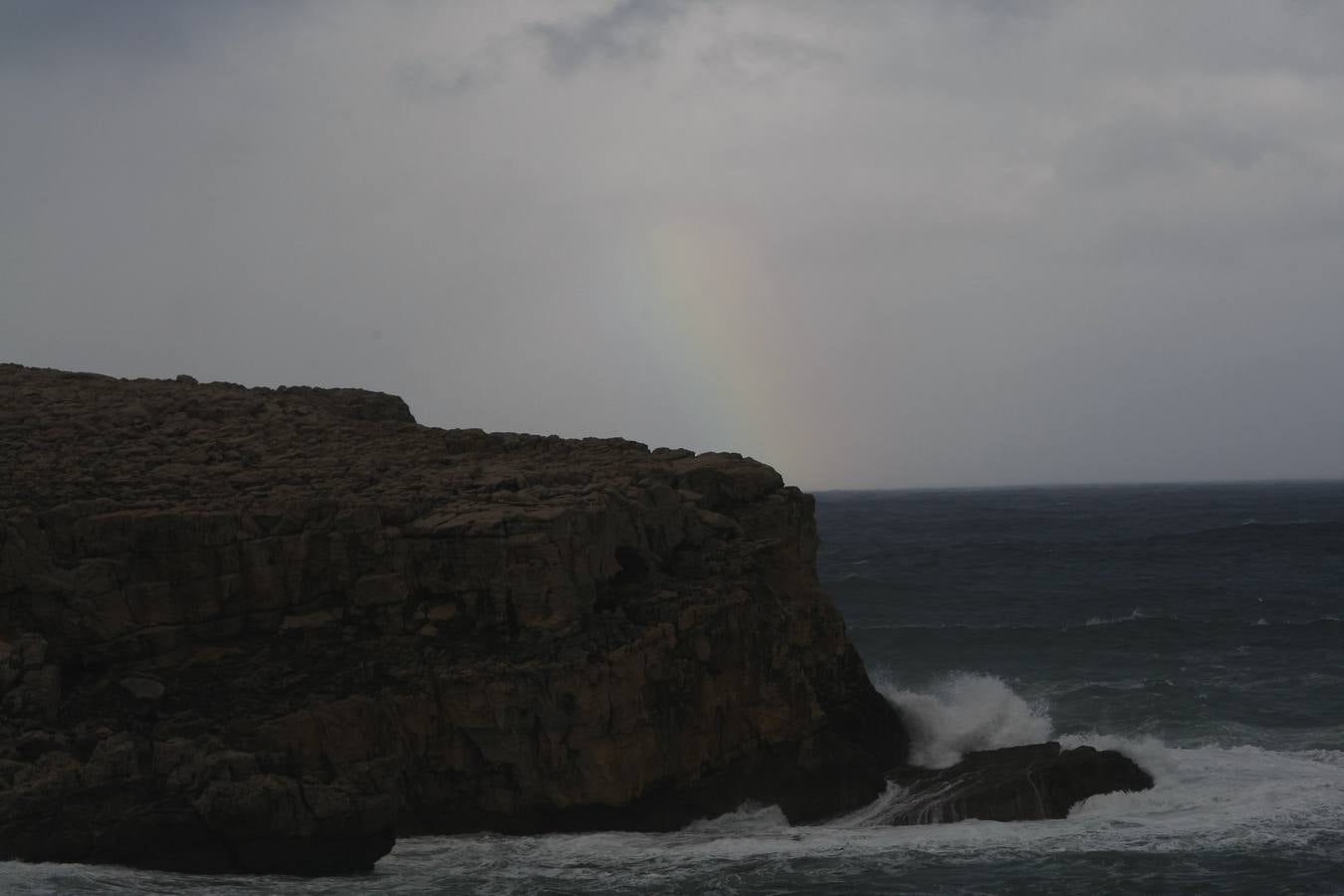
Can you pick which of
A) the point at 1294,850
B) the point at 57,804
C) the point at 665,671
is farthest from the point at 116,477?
the point at 1294,850

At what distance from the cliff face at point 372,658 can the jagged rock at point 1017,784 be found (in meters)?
1.03

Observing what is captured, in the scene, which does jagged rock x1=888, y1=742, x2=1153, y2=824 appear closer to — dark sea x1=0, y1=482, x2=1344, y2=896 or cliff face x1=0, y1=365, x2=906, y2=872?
dark sea x1=0, y1=482, x2=1344, y2=896

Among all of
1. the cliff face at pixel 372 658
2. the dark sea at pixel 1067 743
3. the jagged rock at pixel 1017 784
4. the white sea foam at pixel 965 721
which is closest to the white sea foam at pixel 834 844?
the dark sea at pixel 1067 743

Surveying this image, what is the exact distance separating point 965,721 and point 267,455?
46.9ft

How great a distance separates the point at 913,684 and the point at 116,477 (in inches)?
788

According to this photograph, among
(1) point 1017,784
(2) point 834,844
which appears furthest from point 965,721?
(2) point 834,844

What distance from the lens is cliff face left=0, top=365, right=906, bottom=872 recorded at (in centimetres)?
1772

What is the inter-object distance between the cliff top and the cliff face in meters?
0.11

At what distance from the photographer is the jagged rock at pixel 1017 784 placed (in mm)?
21312

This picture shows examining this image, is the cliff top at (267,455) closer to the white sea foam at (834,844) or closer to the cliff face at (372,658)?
the cliff face at (372,658)

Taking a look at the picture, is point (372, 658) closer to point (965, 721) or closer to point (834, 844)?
point (834, 844)

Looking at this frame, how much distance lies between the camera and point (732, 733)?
71.3 ft

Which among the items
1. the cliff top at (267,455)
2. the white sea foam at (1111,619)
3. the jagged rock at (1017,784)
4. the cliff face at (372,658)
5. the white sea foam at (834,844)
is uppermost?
the cliff top at (267,455)

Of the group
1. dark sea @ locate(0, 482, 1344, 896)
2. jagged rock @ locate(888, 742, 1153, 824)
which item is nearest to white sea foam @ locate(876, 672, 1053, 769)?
dark sea @ locate(0, 482, 1344, 896)
